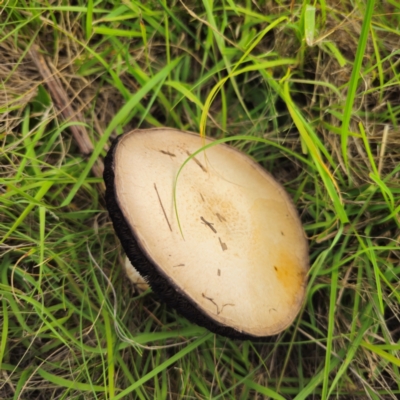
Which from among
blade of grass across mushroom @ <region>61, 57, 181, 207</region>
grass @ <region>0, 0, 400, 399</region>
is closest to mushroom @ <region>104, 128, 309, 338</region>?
grass @ <region>0, 0, 400, 399</region>

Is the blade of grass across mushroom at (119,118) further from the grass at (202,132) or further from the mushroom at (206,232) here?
the mushroom at (206,232)

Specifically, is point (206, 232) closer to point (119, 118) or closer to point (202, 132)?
point (202, 132)

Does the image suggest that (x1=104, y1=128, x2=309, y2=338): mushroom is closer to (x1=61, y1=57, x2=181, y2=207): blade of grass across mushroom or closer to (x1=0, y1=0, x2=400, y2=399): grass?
(x1=0, y1=0, x2=400, y2=399): grass

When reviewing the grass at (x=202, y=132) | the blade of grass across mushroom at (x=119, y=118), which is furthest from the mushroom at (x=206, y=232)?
the blade of grass across mushroom at (x=119, y=118)

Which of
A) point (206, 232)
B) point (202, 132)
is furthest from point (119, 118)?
point (206, 232)

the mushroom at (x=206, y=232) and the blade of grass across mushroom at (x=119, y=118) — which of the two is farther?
the blade of grass across mushroom at (x=119, y=118)

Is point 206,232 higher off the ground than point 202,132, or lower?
lower
